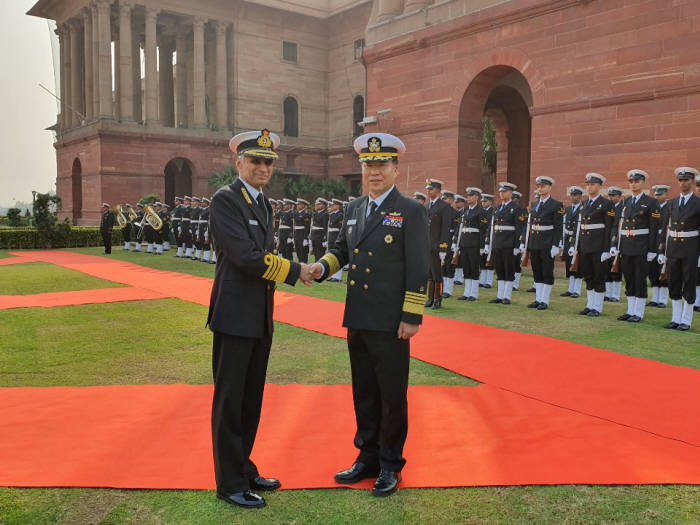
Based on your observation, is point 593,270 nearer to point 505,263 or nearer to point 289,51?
point 505,263

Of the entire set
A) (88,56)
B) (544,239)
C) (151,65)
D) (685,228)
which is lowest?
(544,239)

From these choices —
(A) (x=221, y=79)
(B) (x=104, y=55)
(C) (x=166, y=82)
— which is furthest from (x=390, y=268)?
(C) (x=166, y=82)

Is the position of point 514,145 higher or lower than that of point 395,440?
higher

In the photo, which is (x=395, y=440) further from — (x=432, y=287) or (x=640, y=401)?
(x=432, y=287)

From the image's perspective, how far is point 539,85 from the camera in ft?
52.5

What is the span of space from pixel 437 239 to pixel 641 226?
10.6 ft

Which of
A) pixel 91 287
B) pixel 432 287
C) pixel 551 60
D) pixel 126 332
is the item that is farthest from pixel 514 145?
pixel 126 332

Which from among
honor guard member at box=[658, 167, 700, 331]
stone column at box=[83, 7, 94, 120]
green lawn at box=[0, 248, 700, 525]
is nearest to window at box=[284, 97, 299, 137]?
stone column at box=[83, 7, 94, 120]

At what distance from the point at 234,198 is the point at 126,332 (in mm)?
5276

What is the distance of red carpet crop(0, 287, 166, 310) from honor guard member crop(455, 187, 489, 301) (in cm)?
577

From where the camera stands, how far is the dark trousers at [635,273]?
9.52 meters

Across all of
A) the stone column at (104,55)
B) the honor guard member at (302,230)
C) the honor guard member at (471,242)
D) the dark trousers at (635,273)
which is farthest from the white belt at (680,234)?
the stone column at (104,55)

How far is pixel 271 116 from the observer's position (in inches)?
1539

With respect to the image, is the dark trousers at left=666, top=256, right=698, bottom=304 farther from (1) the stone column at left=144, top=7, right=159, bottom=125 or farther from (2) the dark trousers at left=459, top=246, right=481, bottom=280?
(1) the stone column at left=144, top=7, right=159, bottom=125
